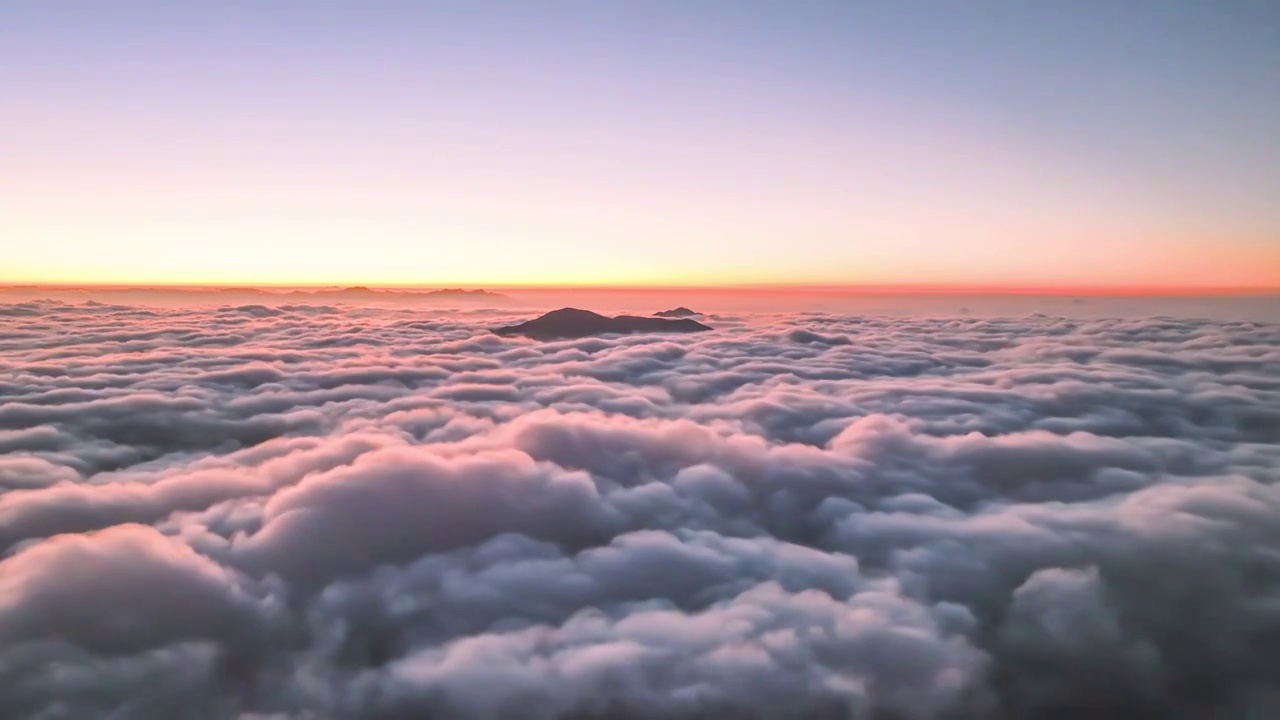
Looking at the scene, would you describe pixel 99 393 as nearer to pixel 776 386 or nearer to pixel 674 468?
pixel 674 468

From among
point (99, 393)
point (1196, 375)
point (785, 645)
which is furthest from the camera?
point (1196, 375)

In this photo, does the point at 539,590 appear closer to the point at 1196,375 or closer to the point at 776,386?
the point at 776,386

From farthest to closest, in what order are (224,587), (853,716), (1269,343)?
(1269,343) → (224,587) → (853,716)

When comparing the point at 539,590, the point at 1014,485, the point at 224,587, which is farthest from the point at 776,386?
the point at 224,587

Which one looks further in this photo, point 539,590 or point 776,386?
point 776,386

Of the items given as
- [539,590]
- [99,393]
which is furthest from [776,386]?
[99,393]
